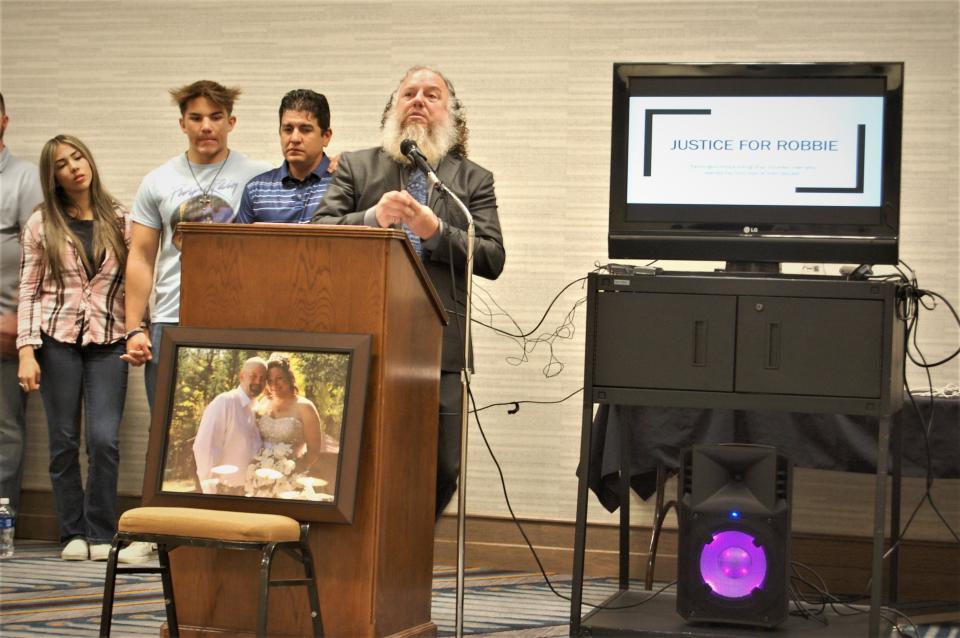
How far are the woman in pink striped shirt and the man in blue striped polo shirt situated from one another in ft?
3.11

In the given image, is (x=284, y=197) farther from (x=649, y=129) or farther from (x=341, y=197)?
(x=649, y=129)

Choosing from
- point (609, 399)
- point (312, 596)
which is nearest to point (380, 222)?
point (609, 399)

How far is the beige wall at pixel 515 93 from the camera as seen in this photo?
14.0ft

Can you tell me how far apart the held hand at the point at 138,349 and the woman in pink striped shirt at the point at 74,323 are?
0.99 feet

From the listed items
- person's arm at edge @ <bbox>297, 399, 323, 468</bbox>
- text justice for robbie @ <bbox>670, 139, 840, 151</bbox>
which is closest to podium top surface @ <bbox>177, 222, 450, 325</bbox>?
person's arm at edge @ <bbox>297, 399, 323, 468</bbox>

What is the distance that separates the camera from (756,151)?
2.87 m

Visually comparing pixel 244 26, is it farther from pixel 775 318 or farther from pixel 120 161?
pixel 775 318

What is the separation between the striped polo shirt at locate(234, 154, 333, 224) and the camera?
3.88m

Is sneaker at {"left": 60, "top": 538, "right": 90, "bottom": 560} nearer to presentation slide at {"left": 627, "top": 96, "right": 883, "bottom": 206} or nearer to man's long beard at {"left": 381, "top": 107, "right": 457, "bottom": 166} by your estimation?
man's long beard at {"left": 381, "top": 107, "right": 457, "bottom": 166}

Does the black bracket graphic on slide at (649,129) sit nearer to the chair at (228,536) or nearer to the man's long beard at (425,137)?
the man's long beard at (425,137)

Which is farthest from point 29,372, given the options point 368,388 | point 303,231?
point 368,388

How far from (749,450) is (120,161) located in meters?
3.25

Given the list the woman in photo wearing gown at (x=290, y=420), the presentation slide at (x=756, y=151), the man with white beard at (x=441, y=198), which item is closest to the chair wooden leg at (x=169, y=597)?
the woman in photo wearing gown at (x=290, y=420)

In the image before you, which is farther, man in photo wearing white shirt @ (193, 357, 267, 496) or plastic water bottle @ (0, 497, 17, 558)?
plastic water bottle @ (0, 497, 17, 558)
